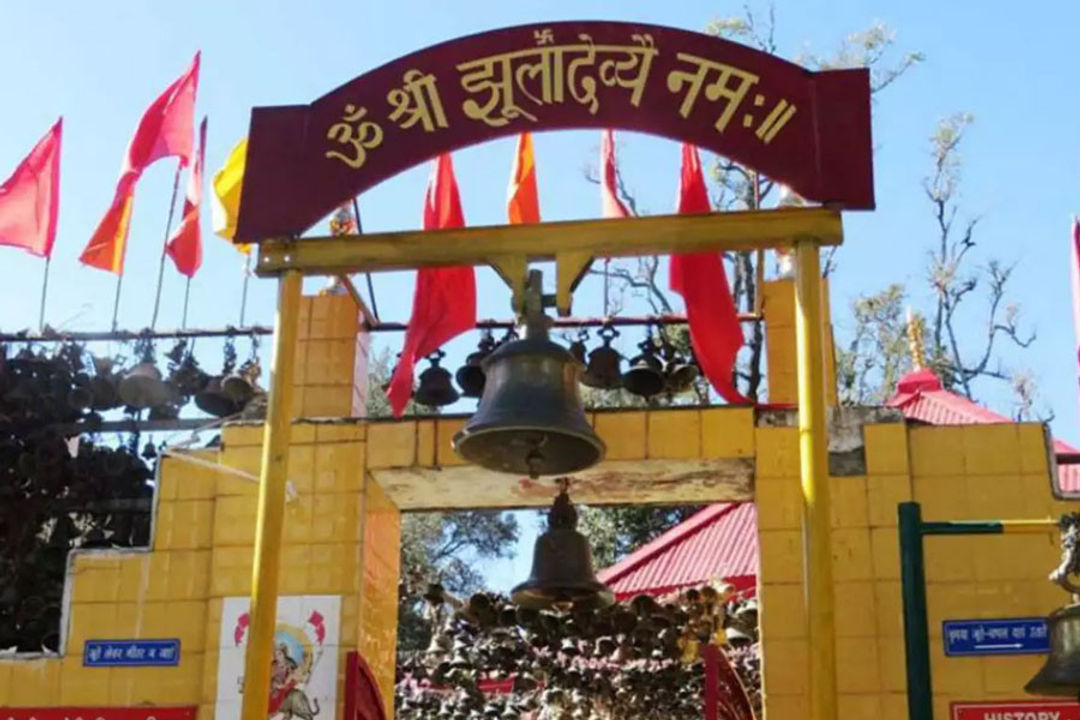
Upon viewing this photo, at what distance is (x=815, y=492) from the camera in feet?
18.8

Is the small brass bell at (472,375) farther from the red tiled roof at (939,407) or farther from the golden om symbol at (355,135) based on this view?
the red tiled roof at (939,407)

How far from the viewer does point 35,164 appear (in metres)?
12.0

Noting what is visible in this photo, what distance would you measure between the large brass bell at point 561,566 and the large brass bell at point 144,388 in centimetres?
501

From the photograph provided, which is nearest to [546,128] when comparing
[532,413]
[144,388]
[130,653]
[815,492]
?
[532,413]

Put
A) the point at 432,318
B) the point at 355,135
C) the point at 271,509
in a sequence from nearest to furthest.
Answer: the point at 271,509 < the point at 355,135 < the point at 432,318

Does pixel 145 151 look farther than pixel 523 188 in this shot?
Yes

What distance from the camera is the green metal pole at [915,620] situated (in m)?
5.75

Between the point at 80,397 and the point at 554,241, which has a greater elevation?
the point at 80,397

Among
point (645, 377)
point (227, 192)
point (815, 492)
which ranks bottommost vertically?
point (815, 492)

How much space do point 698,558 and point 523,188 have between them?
232 inches

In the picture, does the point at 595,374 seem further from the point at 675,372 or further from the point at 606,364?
the point at 675,372

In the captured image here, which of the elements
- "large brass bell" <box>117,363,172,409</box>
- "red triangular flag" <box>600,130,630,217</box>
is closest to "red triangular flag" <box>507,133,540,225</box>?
"red triangular flag" <box>600,130,630,217</box>

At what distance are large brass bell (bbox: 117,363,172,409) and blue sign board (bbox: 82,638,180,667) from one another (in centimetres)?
331

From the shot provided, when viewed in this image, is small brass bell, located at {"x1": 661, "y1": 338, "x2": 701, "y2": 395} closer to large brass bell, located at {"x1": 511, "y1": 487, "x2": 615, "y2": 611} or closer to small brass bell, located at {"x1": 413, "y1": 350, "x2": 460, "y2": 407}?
small brass bell, located at {"x1": 413, "y1": 350, "x2": 460, "y2": 407}
